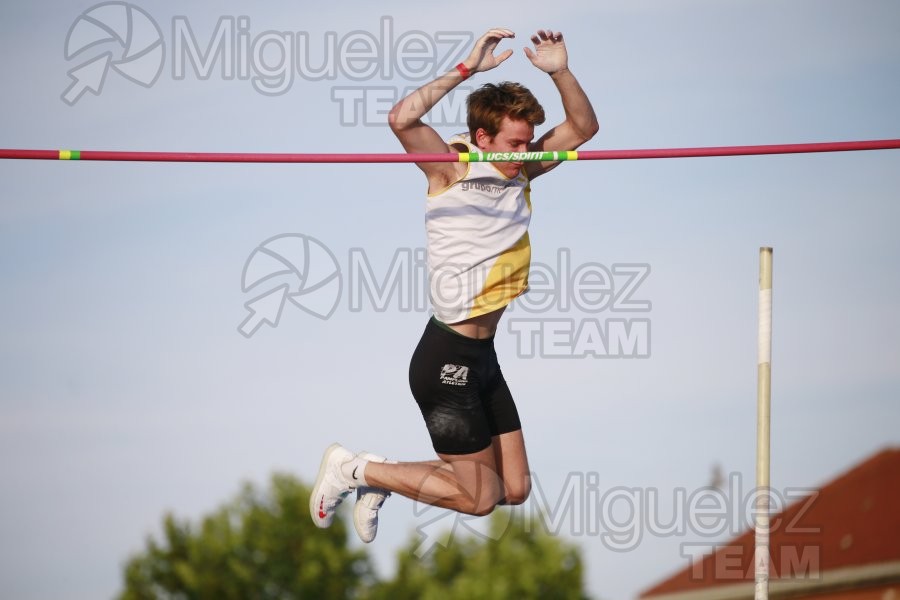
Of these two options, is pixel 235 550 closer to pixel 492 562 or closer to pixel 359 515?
pixel 492 562

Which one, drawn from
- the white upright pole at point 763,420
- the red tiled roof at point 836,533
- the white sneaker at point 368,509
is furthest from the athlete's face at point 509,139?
the red tiled roof at point 836,533

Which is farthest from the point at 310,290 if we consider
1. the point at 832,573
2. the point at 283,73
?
the point at 832,573

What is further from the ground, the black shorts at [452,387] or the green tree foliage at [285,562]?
the black shorts at [452,387]

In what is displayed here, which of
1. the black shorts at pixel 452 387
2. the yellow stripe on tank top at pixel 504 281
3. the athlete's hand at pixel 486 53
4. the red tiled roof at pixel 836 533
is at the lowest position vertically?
the red tiled roof at pixel 836 533

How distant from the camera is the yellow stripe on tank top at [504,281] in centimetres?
666

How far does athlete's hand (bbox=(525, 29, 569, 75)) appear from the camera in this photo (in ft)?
22.4

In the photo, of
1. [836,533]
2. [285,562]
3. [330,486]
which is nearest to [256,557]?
[285,562]

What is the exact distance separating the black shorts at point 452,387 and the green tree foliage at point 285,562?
25.3m

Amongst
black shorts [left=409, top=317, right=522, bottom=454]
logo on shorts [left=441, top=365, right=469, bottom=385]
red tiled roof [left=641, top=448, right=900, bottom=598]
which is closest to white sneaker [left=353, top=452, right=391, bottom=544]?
black shorts [left=409, top=317, right=522, bottom=454]

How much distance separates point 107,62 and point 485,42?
335 centimetres

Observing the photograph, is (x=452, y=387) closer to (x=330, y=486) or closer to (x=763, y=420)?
(x=330, y=486)

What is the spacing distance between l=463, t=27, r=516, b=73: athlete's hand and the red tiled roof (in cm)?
1186

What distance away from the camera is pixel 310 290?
8.30 meters

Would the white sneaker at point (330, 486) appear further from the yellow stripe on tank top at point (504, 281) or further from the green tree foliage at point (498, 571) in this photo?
the green tree foliage at point (498, 571)
